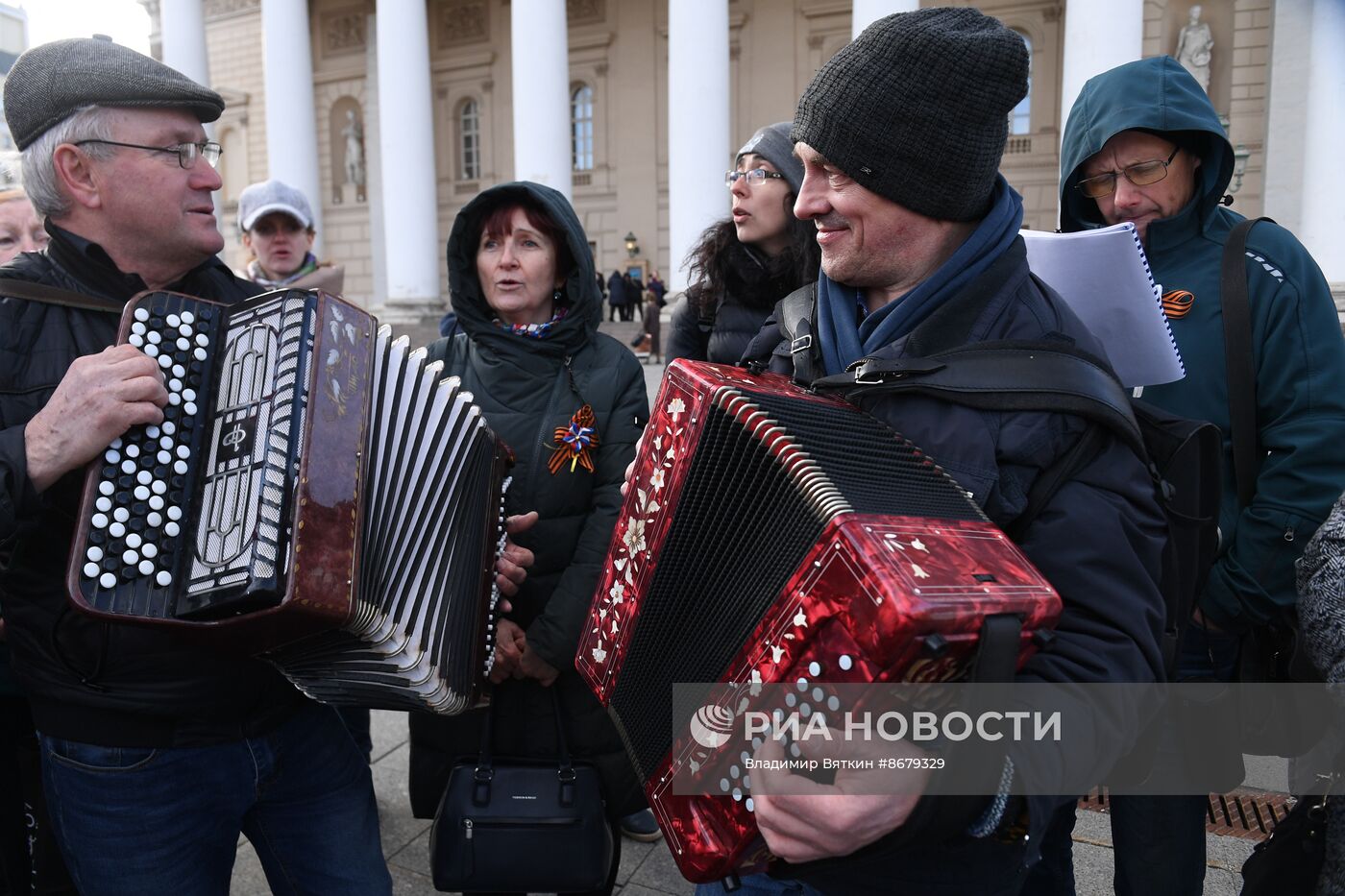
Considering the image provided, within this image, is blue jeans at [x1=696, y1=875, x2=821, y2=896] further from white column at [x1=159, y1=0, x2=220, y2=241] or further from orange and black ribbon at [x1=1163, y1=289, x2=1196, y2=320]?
white column at [x1=159, y1=0, x2=220, y2=241]

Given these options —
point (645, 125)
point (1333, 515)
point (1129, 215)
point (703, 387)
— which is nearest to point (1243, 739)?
point (1333, 515)

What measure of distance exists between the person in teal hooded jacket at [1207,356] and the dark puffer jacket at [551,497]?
128 cm

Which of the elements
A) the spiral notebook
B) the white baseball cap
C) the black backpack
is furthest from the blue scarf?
the white baseball cap

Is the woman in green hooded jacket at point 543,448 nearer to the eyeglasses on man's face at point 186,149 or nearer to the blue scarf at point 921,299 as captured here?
the eyeglasses on man's face at point 186,149

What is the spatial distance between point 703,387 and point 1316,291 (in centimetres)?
171

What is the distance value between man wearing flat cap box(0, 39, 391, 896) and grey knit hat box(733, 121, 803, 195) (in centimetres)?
182

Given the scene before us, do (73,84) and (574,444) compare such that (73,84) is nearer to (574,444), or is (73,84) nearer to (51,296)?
(51,296)

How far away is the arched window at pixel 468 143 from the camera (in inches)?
1065

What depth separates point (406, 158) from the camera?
20.5 m

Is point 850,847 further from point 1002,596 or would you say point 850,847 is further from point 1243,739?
point 1243,739

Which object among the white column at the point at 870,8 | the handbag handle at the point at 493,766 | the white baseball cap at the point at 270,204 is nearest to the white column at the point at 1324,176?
the white column at the point at 870,8

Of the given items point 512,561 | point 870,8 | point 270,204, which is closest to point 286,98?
point 870,8

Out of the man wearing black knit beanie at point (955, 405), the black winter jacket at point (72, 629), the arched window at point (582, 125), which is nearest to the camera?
the man wearing black knit beanie at point (955, 405)

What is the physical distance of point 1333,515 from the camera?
1.74 meters
